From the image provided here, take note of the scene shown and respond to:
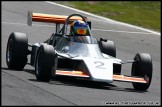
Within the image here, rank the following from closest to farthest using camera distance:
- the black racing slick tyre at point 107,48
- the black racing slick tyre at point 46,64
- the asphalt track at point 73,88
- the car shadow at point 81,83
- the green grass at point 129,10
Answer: the asphalt track at point 73,88
the black racing slick tyre at point 46,64
the car shadow at point 81,83
the black racing slick tyre at point 107,48
the green grass at point 129,10

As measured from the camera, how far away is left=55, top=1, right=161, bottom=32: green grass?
27594mm

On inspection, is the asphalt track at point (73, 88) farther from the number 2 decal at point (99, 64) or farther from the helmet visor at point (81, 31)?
the helmet visor at point (81, 31)

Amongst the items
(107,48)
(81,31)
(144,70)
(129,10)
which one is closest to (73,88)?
(144,70)

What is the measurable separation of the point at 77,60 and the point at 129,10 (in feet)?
51.2

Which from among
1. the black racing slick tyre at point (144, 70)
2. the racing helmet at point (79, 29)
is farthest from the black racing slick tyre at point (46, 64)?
the black racing slick tyre at point (144, 70)

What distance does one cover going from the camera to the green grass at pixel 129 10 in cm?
2759

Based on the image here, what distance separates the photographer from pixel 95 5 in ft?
100

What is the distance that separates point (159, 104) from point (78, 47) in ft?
9.73

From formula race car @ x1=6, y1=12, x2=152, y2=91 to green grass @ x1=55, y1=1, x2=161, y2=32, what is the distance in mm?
11065

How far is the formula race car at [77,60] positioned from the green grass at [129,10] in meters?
11.1

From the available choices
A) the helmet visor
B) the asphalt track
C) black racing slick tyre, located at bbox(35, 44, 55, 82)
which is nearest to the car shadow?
the asphalt track

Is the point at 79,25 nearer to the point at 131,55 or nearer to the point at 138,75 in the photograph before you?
the point at 138,75

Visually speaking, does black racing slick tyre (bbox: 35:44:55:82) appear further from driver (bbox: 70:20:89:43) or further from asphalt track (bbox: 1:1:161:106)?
driver (bbox: 70:20:89:43)

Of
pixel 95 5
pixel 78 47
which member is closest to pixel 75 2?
pixel 95 5
